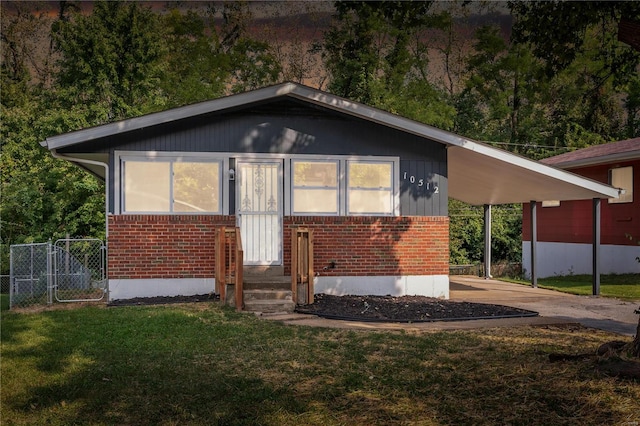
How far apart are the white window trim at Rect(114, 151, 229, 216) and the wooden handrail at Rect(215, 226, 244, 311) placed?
104cm

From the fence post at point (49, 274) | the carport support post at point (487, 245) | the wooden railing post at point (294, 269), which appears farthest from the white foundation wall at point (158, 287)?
the carport support post at point (487, 245)

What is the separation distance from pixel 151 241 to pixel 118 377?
6.16 metres

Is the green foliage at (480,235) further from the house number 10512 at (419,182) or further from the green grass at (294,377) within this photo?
the green grass at (294,377)

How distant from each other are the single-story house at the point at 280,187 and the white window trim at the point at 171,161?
0.06 ft

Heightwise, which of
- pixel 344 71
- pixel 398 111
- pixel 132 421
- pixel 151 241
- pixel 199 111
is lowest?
pixel 132 421

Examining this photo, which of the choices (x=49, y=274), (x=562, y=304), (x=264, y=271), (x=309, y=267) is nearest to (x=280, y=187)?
(x=264, y=271)

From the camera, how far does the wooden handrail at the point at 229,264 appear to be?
10.3 metres

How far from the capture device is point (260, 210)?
12.4 m

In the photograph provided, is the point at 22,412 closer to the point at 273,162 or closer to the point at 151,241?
the point at 151,241

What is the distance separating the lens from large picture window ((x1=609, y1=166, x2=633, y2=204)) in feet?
62.2

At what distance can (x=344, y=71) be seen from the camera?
31609 millimetres

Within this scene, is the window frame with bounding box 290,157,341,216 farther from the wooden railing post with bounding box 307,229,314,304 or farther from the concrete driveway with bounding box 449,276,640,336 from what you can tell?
the concrete driveway with bounding box 449,276,640,336

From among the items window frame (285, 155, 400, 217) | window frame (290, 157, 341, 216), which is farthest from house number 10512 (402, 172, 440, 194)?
window frame (290, 157, 341, 216)

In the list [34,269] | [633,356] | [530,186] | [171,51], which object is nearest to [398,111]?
[171,51]
